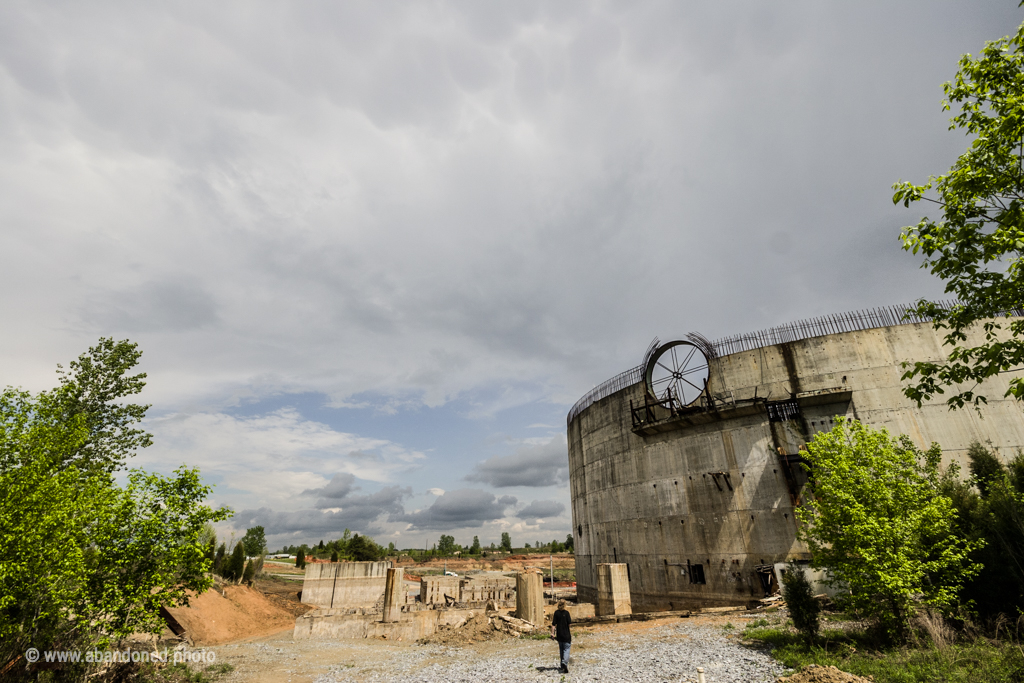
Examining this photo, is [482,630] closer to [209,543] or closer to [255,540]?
[209,543]

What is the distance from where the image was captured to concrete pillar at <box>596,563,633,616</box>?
67.9 feet

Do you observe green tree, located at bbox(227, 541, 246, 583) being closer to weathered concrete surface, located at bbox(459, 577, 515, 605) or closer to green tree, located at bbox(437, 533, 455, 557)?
weathered concrete surface, located at bbox(459, 577, 515, 605)

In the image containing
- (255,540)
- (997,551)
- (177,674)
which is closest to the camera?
(997,551)

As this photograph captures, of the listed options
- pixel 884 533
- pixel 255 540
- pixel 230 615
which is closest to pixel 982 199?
pixel 884 533

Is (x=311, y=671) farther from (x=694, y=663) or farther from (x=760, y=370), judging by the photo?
(x=760, y=370)

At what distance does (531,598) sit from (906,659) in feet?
42.9

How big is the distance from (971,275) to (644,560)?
66.9 feet

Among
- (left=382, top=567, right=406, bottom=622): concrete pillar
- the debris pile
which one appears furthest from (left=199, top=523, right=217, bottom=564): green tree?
the debris pile

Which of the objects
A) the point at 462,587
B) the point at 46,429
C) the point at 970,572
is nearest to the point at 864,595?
the point at 970,572

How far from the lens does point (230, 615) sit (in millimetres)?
29812

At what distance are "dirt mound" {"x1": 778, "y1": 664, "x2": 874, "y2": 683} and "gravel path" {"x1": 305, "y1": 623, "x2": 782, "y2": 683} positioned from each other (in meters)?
0.99

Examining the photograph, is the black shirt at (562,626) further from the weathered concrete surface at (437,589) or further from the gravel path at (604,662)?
the weathered concrete surface at (437,589)

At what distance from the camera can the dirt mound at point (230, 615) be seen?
25641 millimetres

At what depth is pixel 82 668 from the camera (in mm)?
10156
